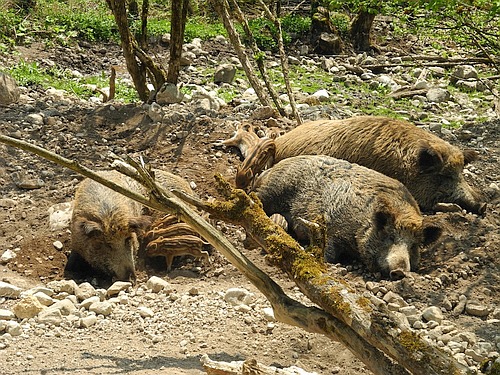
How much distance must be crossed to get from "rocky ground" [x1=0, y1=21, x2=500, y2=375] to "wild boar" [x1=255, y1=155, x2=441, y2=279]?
0.21 m

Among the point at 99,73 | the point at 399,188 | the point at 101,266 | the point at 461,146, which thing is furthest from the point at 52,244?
the point at 99,73

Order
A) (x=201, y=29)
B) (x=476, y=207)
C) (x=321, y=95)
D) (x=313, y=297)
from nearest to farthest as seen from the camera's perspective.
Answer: (x=313, y=297)
(x=476, y=207)
(x=321, y=95)
(x=201, y=29)

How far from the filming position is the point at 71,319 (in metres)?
5.81

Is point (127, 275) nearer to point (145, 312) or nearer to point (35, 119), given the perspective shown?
point (145, 312)

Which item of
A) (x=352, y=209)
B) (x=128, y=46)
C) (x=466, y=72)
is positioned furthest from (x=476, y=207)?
(x=466, y=72)

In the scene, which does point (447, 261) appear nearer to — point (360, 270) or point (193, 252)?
point (360, 270)

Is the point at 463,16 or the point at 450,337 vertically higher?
the point at 463,16

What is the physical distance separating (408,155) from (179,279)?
3311mm

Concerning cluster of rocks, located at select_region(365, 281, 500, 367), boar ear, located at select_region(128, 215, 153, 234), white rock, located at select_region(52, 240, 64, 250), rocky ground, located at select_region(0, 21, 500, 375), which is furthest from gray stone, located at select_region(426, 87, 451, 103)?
white rock, located at select_region(52, 240, 64, 250)

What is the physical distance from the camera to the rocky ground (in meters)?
5.26

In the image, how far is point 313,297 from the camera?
4746 mm

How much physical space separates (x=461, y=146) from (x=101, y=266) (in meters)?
5.09

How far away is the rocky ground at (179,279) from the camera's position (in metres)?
5.26

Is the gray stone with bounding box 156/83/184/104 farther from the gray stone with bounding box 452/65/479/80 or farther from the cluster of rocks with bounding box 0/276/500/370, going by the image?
the gray stone with bounding box 452/65/479/80
